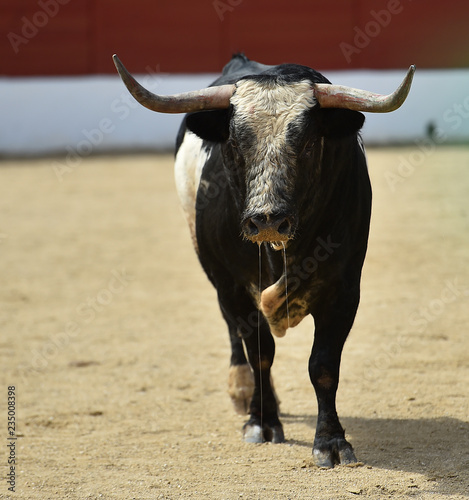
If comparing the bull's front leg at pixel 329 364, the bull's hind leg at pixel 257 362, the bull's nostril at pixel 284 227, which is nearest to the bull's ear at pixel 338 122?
the bull's nostril at pixel 284 227

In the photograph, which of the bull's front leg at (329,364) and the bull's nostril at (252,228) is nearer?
the bull's nostril at (252,228)

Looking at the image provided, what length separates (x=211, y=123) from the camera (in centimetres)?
324

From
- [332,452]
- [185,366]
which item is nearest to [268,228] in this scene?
[332,452]

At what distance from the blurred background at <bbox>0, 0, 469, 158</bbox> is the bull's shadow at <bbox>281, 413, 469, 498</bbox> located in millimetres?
8964

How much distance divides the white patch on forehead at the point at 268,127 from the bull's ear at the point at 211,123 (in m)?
0.11

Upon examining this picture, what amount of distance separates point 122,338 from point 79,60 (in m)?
8.30

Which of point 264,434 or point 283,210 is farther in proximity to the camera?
point 264,434

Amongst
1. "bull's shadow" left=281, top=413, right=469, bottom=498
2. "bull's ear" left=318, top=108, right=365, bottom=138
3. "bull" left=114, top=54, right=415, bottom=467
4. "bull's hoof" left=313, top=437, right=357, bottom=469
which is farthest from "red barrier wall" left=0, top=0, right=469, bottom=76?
"bull's hoof" left=313, top=437, right=357, bottom=469

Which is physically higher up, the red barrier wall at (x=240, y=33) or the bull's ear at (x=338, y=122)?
the red barrier wall at (x=240, y=33)

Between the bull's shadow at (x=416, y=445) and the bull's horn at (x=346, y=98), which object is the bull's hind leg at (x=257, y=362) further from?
the bull's horn at (x=346, y=98)

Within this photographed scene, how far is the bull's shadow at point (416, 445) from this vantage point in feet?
9.90

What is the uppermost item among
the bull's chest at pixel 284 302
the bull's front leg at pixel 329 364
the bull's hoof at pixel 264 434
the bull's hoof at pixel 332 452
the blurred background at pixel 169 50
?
the blurred background at pixel 169 50

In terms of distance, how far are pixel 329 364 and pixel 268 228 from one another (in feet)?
2.46

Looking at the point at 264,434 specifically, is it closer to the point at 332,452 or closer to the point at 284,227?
the point at 332,452
